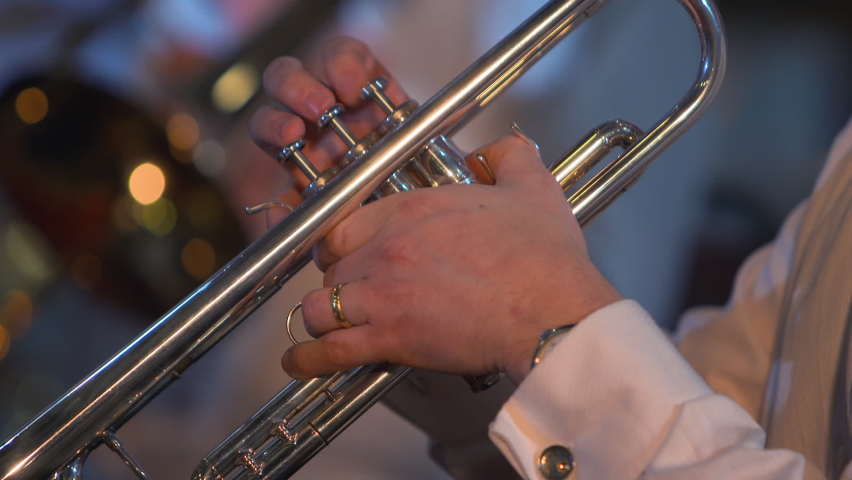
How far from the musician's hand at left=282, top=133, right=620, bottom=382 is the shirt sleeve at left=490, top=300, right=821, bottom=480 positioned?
0.08 feet

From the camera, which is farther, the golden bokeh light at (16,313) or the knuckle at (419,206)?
Answer: the golden bokeh light at (16,313)

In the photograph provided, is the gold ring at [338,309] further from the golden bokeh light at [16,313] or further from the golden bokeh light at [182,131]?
the golden bokeh light at [16,313]

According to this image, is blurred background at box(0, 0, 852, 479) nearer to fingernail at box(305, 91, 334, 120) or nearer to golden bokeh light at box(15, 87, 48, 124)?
golden bokeh light at box(15, 87, 48, 124)

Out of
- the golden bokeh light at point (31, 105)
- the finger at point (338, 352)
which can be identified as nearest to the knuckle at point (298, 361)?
the finger at point (338, 352)

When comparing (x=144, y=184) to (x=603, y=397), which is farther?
(x=144, y=184)

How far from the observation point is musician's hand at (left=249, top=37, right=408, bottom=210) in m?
0.67

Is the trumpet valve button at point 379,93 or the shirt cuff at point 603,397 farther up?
the trumpet valve button at point 379,93

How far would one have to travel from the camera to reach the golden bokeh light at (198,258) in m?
1.41

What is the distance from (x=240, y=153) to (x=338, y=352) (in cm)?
119

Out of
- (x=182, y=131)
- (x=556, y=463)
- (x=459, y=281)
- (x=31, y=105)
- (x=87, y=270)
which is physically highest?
(x=31, y=105)

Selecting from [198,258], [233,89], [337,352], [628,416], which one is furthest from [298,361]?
Answer: [233,89]

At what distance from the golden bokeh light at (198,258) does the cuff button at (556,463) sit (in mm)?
1134

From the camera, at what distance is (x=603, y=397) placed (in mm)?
443

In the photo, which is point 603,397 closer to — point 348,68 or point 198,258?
point 348,68
